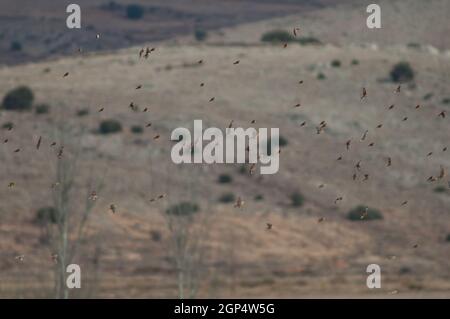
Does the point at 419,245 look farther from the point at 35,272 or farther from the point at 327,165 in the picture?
the point at 35,272

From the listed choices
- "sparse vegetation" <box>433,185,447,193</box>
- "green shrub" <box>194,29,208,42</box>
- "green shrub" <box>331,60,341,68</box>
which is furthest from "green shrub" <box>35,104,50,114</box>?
"green shrub" <box>194,29,208,42</box>

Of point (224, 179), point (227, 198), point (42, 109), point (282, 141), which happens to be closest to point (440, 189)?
point (282, 141)

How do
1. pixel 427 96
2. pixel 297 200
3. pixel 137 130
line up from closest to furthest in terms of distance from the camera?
pixel 297 200
pixel 137 130
pixel 427 96

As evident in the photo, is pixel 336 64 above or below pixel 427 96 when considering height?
above

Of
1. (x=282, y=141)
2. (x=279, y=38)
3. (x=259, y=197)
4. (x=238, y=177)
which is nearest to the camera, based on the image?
(x=259, y=197)

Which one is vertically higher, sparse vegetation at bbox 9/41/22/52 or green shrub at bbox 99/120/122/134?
sparse vegetation at bbox 9/41/22/52

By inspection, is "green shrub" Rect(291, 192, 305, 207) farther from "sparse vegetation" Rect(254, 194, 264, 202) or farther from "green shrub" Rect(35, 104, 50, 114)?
"green shrub" Rect(35, 104, 50, 114)

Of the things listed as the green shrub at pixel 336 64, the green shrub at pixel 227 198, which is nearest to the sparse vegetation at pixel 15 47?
the green shrub at pixel 336 64

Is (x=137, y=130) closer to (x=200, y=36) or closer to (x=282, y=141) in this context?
(x=282, y=141)

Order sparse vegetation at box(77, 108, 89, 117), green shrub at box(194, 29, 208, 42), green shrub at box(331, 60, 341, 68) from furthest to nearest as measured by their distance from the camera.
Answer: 1. green shrub at box(194, 29, 208, 42)
2. green shrub at box(331, 60, 341, 68)
3. sparse vegetation at box(77, 108, 89, 117)
